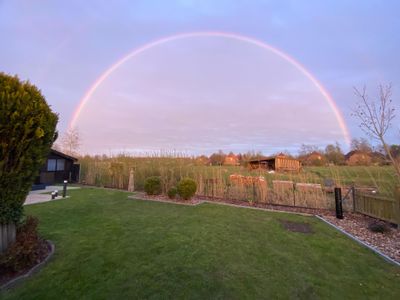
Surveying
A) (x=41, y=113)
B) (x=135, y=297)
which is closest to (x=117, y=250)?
(x=135, y=297)

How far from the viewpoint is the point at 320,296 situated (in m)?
2.56

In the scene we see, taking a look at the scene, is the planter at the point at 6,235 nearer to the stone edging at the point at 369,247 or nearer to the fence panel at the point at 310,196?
the stone edging at the point at 369,247

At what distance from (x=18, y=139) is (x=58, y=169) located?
13354mm

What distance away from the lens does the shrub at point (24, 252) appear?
2857mm

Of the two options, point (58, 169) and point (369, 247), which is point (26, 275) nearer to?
point (369, 247)

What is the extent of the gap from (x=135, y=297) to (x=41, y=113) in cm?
265

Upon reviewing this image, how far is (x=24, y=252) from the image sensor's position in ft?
9.75

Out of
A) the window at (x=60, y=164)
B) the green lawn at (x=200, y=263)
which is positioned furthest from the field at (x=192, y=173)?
the green lawn at (x=200, y=263)

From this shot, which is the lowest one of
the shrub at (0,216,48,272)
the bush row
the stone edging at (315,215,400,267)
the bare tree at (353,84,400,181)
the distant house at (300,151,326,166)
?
the stone edging at (315,215,400,267)

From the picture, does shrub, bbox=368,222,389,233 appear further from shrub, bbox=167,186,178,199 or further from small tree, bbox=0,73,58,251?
small tree, bbox=0,73,58,251

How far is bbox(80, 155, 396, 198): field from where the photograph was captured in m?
6.16

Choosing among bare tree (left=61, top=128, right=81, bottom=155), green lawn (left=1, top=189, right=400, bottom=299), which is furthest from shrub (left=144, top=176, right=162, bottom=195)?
bare tree (left=61, top=128, right=81, bottom=155)

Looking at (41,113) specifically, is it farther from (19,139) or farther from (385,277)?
(385,277)

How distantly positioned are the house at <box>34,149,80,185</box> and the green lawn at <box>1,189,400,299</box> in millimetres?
9370
